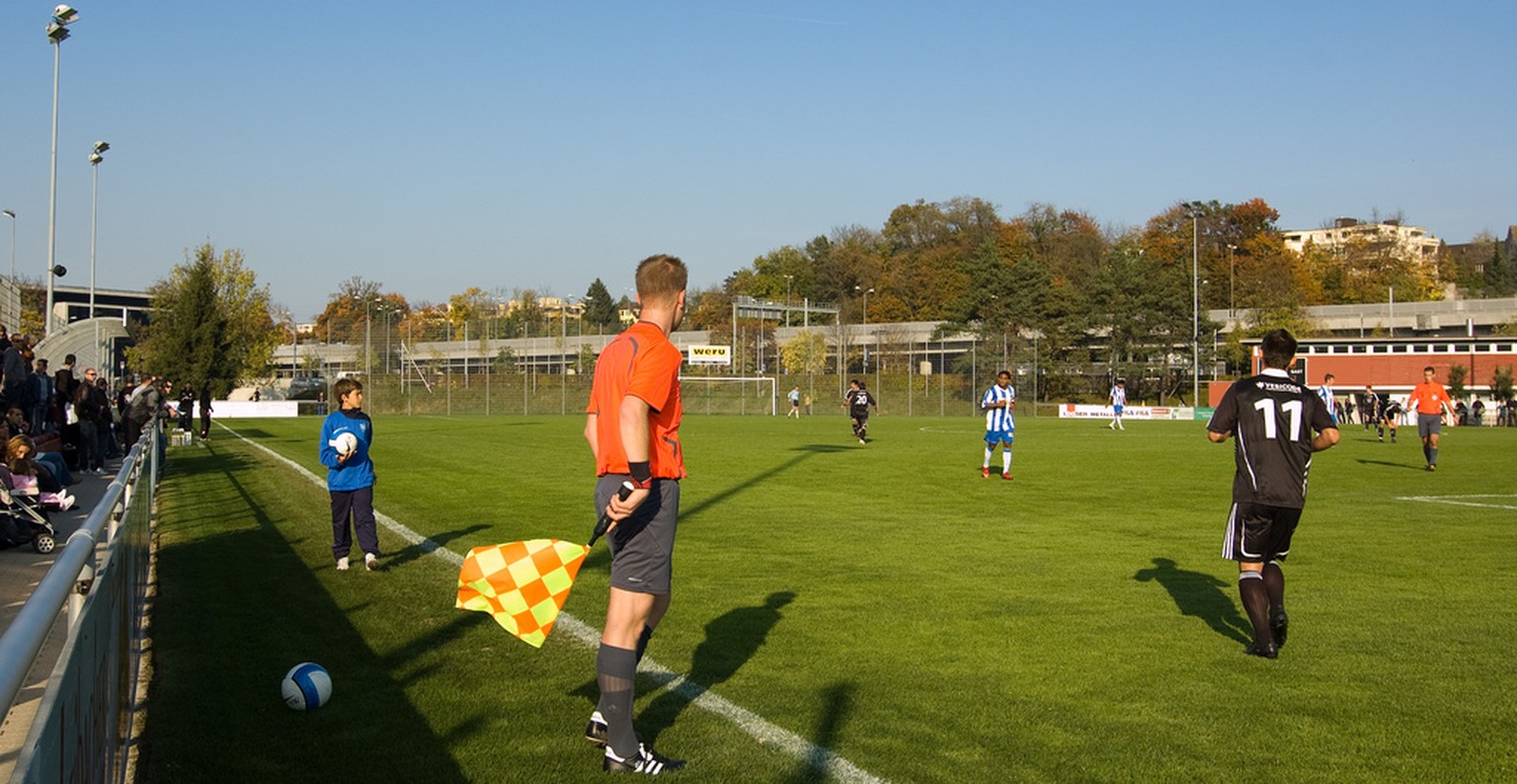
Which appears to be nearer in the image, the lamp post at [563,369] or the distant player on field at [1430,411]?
the distant player on field at [1430,411]

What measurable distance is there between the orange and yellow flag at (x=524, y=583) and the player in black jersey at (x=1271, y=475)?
3859mm

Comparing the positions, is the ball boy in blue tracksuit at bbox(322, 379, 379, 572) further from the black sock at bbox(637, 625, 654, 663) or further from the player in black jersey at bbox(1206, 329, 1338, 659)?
the player in black jersey at bbox(1206, 329, 1338, 659)

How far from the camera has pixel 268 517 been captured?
13.7 metres

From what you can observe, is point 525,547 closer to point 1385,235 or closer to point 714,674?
point 714,674

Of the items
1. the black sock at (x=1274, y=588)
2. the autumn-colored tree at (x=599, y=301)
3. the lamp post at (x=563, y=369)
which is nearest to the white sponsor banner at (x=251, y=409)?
the lamp post at (x=563, y=369)

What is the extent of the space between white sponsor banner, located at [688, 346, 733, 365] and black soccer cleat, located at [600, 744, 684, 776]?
2890 inches

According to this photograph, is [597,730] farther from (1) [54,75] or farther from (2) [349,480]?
(1) [54,75]

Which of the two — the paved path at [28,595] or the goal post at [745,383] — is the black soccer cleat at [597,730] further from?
the goal post at [745,383]

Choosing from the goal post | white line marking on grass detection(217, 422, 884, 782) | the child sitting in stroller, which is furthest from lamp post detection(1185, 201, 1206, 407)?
white line marking on grass detection(217, 422, 884, 782)

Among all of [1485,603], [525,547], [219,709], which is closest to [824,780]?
[525,547]

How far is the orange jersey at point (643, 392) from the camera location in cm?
461

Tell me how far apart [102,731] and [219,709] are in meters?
1.85

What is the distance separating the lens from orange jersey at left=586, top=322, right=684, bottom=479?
4609mm

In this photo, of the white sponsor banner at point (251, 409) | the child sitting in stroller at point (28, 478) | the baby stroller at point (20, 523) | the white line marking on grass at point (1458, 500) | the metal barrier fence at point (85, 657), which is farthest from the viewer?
the white sponsor banner at point (251, 409)
